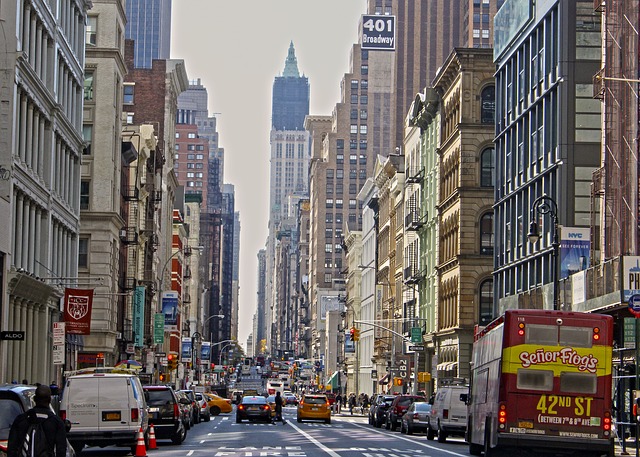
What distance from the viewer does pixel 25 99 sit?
4994 cm

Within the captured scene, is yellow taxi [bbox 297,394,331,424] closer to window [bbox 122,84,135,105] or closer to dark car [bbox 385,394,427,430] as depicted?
dark car [bbox 385,394,427,430]

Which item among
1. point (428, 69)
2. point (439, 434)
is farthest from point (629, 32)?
point (428, 69)

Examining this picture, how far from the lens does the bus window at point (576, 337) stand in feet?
92.1

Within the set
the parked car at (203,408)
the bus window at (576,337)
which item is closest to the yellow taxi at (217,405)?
the parked car at (203,408)

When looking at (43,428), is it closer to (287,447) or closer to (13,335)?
(287,447)

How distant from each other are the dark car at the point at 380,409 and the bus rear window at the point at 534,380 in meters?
37.4

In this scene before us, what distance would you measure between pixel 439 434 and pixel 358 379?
326 feet

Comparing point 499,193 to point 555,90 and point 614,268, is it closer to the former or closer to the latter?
point 555,90

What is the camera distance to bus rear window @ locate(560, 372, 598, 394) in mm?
28016

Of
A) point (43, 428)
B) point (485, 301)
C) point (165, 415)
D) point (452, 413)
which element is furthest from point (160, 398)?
point (485, 301)

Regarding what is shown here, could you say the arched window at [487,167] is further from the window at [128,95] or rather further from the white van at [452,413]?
the window at [128,95]

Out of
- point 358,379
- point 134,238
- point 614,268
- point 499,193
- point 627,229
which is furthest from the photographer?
point 358,379

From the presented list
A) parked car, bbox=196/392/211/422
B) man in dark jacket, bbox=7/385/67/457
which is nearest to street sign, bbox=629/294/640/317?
man in dark jacket, bbox=7/385/67/457

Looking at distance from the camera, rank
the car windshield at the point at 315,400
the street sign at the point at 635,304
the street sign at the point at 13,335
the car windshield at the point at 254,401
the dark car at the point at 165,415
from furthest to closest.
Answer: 1. the car windshield at the point at 315,400
2. the car windshield at the point at 254,401
3. the street sign at the point at 13,335
4. the dark car at the point at 165,415
5. the street sign at the point at 635,304
